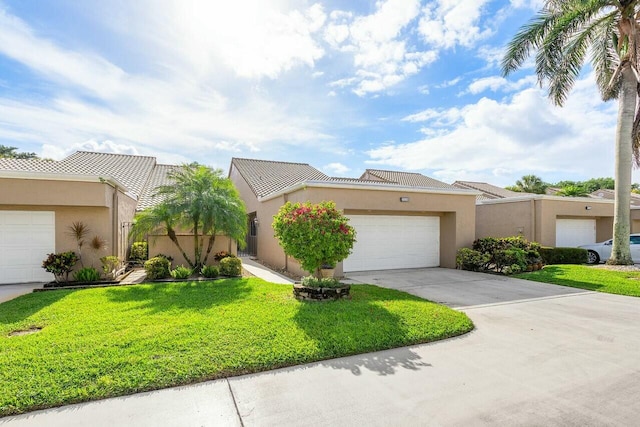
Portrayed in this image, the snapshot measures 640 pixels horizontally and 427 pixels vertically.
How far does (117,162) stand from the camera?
1877 cm

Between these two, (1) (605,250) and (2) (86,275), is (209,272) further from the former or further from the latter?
(1) (605,250)

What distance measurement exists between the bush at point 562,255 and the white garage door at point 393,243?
16.9 feet

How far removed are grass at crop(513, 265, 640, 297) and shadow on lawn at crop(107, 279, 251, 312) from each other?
10061 millimetres

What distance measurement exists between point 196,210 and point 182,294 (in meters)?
3.28

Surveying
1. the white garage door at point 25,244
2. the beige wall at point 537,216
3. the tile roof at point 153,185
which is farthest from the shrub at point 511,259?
the white garage door at point 25,244

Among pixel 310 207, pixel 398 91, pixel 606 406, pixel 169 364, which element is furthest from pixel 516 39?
pixel 169 364

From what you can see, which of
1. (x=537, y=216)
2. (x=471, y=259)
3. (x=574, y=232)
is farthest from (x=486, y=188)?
(x=471, y=259)

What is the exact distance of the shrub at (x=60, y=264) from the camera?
9.32 meters

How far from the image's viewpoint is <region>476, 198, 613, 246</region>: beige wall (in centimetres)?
1563

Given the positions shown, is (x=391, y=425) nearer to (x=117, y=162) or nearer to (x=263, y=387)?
(x=263, y=387)

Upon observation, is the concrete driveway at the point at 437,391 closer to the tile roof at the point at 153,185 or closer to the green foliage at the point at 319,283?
the green foliage at the point at 319,283

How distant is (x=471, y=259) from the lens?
12.5 m

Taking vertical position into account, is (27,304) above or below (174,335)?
below

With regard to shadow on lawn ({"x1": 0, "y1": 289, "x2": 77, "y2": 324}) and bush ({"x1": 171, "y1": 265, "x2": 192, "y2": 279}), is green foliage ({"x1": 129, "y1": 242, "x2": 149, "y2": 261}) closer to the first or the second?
bush ({"x1": 171, "y1": 265, "x2": 192, "y2": 279})
